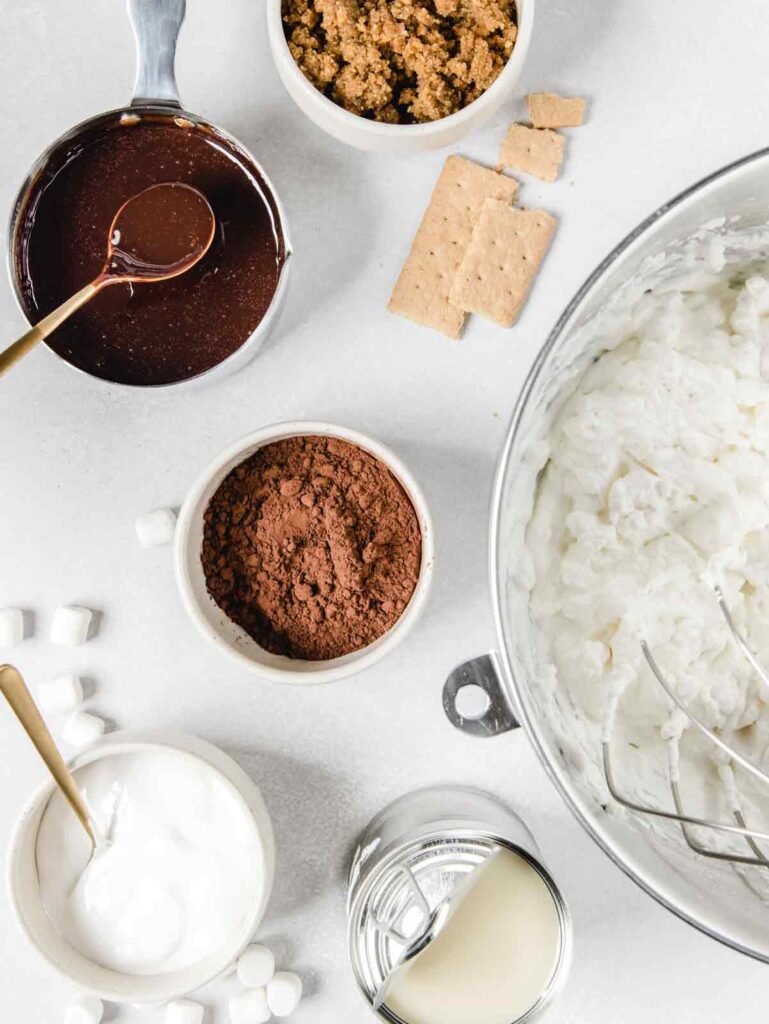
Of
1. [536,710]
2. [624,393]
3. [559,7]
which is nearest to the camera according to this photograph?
[536,710]

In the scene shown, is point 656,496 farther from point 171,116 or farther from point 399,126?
point 171,116

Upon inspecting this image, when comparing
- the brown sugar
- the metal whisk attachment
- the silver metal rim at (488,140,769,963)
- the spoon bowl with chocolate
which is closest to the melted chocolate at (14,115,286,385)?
the spoon bowl with chocolate

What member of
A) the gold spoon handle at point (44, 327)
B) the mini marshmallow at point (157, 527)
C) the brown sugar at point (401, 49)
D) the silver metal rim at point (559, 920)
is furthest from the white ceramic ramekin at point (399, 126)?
the silver metal rim at point (559, 920)

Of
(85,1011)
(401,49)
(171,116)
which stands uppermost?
(401,49)

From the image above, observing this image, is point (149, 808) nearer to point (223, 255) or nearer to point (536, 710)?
point (536, 710)

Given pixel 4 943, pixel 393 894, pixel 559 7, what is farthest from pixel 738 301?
pixel 4 943

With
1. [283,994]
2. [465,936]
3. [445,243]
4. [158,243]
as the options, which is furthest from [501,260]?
[283,994]

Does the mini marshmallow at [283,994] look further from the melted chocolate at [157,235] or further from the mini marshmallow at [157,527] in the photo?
the melted chocolate at [157,235]
